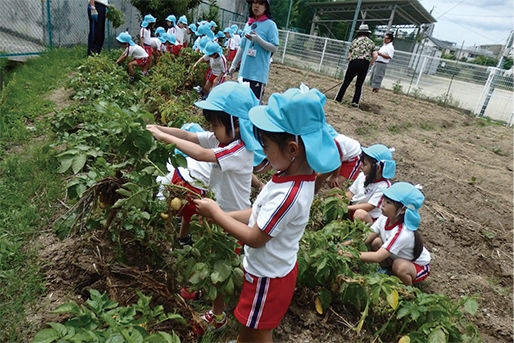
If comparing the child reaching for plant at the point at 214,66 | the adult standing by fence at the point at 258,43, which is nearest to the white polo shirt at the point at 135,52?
the child reaching for plant at the point at 214,66

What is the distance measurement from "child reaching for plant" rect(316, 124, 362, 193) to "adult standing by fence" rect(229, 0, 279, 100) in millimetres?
1571

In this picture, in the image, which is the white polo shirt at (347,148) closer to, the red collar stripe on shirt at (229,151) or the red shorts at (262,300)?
the red collar stripe on shirt at (229,151)

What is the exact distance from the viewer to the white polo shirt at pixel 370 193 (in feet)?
10.8

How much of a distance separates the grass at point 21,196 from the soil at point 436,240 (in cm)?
9

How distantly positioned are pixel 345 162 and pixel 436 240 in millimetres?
1344

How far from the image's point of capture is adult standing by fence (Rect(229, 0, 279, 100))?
13.5 ft

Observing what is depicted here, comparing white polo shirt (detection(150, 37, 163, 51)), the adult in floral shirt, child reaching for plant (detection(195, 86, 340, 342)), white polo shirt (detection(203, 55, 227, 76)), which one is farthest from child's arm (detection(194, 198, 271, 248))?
white polo shirt (detection(150, 37, 163, 51))

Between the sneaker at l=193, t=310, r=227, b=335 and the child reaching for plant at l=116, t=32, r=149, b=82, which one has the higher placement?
the child reaching for plant at l=116, t=32, r=149, b=82

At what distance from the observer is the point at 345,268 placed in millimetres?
2191

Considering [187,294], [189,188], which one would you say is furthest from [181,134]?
[187,294]

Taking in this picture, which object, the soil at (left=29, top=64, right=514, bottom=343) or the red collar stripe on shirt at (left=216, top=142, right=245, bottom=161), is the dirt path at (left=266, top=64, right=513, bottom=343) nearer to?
the soil at (left=29, top=64, right=514, bottom=343)

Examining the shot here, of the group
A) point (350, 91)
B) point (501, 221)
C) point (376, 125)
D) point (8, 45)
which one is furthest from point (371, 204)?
point (8, 45)

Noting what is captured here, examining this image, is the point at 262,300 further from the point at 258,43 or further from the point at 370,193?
the point at 258,43

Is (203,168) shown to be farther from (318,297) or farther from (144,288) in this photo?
(318,297)
